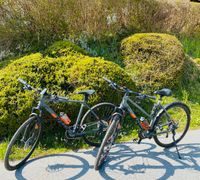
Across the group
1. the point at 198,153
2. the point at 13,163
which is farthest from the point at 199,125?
the point at 13,163

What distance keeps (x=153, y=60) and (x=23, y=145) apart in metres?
3.93

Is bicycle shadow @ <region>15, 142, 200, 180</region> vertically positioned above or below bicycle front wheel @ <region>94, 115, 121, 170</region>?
below

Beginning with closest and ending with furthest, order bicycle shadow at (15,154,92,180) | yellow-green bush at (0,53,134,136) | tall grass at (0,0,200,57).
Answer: bicycle shadow at (15,154,92,180) → yellow-green bush at (0,53,134,136) → tall grass at (0,0,200,57)

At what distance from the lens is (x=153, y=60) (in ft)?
23.0

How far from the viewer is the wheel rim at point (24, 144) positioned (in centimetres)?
399

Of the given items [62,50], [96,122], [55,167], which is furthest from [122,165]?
[62,50]

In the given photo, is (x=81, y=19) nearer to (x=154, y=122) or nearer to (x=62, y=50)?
(x=62, y=50)

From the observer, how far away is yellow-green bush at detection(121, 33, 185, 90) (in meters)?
6.75

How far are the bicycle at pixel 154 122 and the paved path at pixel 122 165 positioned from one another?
16 cm

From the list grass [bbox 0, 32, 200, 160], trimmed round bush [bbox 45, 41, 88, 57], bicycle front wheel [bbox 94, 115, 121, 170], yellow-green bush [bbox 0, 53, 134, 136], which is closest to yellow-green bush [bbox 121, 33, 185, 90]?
grass [bbox 0, 32, 200, 160]

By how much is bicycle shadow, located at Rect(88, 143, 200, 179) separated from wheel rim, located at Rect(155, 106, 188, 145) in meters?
0.20

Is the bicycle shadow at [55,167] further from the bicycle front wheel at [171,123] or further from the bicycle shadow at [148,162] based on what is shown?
the bicycle front wheel at [171,123]

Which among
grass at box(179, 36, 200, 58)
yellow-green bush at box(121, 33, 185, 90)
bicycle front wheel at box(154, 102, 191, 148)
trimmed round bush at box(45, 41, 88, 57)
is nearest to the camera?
bicycle front wheel at box(154, 102, 191, 148)

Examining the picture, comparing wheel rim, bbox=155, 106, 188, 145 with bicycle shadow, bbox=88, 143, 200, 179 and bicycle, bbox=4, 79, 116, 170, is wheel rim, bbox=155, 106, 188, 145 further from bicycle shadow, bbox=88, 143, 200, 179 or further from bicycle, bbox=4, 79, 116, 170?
bicycle, bbox=4, 79, 116, 170
